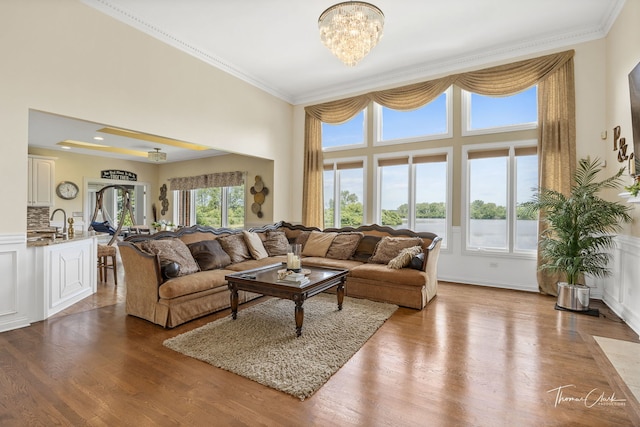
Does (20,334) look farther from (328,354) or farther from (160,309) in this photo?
(328,354)

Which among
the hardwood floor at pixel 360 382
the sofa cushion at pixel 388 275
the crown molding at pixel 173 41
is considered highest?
the crown molding at pixel 173 41

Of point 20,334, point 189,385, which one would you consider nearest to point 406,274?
point 189,385

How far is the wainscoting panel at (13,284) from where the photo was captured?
3104 mm

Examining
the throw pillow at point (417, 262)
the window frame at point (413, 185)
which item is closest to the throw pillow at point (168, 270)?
the throw pillow at point (417, 262)

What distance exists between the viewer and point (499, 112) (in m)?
5.05

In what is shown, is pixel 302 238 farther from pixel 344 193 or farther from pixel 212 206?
pixel 212 206

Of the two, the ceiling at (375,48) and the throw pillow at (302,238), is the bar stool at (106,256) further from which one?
the throw pillow at (302,238)

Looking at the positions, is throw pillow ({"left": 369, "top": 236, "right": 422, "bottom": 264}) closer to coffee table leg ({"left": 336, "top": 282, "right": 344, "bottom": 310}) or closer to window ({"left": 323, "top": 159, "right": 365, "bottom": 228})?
coffee table leg ({"left": 336, "top": 282, "right": 344, "bottom": 310})

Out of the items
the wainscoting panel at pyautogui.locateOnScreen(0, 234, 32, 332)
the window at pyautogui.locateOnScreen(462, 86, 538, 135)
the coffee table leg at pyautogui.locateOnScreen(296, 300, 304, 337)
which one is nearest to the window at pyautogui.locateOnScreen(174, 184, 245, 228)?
the wainscoting panel at pyautogui.locateOnScreen(0, 234, 32, 332)

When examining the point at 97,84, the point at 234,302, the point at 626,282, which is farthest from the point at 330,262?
the point at 97,84

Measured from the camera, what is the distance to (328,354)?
8.66ft

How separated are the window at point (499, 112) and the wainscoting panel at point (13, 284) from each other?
6.07 metres

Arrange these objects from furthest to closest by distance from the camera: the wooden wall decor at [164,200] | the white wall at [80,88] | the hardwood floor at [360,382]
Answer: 1. the wooden wall decor at [164,200]
2. the white wall at [80,88]
3. the hardwood floor at [360,382]

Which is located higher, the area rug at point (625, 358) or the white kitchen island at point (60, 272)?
Result: the white kitchen island at point (60, 272)
